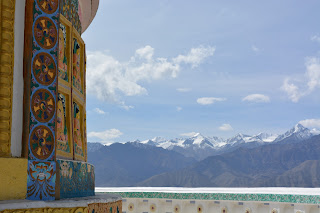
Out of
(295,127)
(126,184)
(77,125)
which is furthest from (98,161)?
Result: (77,125)

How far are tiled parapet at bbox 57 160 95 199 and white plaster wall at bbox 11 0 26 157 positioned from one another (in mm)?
420

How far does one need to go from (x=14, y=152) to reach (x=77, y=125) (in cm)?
132

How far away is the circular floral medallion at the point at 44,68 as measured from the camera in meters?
3.60

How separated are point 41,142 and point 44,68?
704mm

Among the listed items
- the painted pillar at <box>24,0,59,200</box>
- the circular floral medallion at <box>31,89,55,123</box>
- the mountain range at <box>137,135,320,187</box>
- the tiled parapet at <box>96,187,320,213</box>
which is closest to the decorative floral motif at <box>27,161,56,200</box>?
the painted pillar at <box>24,0,59,200</box>

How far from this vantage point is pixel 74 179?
157 inches

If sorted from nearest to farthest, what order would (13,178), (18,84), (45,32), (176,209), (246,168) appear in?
(13,178) < (18,84) < (45,32) < (176,209) < (246,168)

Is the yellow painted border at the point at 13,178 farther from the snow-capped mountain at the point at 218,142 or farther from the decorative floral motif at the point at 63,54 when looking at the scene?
the snow-capped mountain at the point at 218,142

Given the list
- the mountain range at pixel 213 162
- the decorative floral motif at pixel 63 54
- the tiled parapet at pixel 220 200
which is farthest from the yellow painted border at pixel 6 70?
the mountain range at pixel 213 162

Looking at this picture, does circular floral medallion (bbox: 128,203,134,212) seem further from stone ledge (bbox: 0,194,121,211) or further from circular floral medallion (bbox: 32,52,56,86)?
circular floral medallion (bbox: 32,52,56,86)

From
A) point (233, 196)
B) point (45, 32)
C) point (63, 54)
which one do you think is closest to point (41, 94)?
point (45, 32)

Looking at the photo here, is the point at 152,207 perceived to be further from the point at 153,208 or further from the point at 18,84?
the point at 18,84

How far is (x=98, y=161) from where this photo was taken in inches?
3504

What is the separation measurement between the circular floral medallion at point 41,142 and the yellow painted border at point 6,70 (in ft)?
0.69
